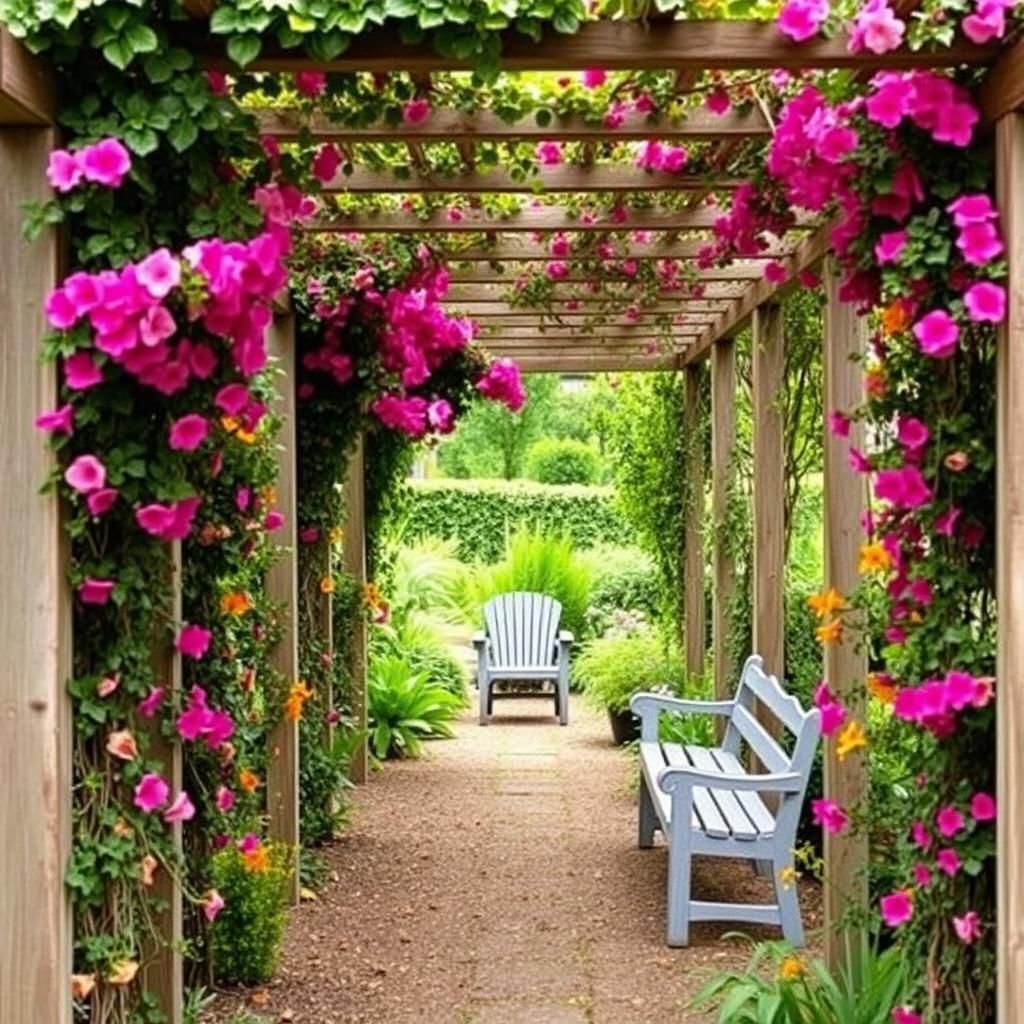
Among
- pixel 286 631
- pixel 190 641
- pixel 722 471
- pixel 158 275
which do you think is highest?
pixel 158 275

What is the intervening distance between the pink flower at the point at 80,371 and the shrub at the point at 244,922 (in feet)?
6.21

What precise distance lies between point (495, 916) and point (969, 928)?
266 cm

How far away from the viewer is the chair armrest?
180 inches

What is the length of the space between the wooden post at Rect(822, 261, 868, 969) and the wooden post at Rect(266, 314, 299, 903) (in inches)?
73.6

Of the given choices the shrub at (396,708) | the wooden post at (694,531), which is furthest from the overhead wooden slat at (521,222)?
the shrub at (396,708)

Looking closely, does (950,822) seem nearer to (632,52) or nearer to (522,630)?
(632,52)

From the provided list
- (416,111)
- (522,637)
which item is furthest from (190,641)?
(522,637)

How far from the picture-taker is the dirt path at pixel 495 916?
4148 millimetres

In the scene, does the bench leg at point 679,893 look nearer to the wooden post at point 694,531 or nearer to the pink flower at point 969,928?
the pink flower at point 969,928

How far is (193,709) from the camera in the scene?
2.99 meters

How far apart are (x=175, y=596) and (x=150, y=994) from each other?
31.4 inches

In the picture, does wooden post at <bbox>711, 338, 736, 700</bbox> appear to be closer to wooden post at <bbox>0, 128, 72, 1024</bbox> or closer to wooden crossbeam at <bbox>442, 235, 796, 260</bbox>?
wooden crossbeam at <bbox>442, 235, 796, 260</bbox>

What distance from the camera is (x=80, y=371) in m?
2.52

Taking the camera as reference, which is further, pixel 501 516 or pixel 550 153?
pixel 501 516
